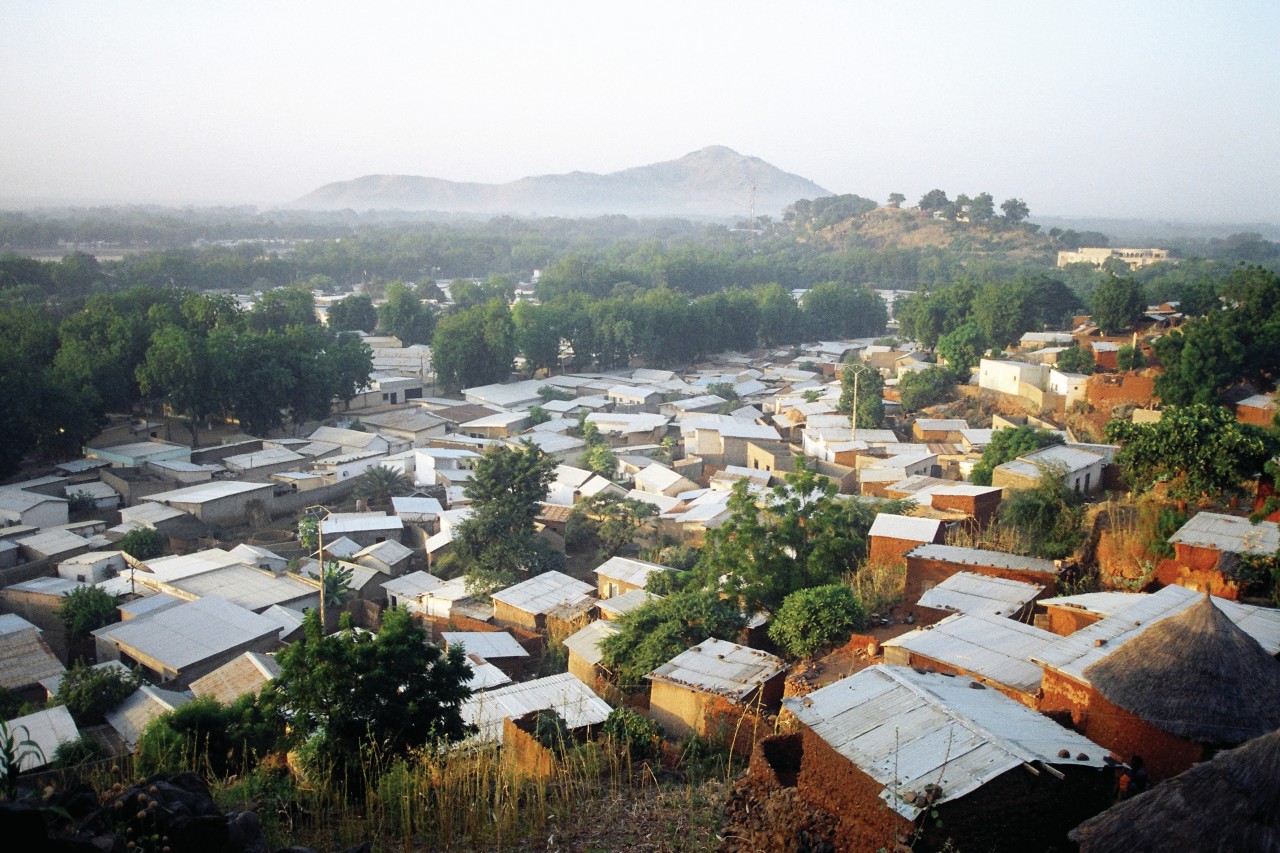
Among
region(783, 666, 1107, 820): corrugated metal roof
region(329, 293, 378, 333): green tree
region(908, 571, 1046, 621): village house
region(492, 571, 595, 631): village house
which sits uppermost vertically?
region(783, 666, 1107, 820): corrugated metal roof

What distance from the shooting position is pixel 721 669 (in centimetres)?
798

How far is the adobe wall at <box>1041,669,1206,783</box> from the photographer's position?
536 cm

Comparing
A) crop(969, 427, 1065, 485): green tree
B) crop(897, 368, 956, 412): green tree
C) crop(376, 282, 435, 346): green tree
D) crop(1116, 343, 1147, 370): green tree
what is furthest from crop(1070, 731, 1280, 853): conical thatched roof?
crop(376, 282, 435, 346): green tree

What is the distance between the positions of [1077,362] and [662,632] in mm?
17449

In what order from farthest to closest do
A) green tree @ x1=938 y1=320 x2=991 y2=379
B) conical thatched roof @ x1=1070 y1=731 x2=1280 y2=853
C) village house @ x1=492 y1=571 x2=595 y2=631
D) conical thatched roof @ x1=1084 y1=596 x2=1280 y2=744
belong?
green tree @ x1=938 y1=320 x2=991 y2=379 < village house @ x1=492 y1=571 x2=595 y2=631 < conical thatched roof @ x1=1084 y1=596 x2=1280 y2=744 < conical thatched roof @ x1=1070 y1=731 x2=1280 y2=853

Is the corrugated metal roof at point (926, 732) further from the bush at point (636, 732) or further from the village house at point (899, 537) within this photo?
the village house at point (899, 537)

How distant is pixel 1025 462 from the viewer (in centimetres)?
1441

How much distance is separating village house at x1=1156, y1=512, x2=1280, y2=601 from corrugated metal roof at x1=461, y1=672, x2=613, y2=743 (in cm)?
557

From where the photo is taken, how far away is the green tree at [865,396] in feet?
84.2

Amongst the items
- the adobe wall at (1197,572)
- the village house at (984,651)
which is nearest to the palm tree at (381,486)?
the village house at (984,651)

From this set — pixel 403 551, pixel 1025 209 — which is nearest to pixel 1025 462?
pixel 403 551

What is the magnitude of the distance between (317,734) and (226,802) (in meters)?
1.69

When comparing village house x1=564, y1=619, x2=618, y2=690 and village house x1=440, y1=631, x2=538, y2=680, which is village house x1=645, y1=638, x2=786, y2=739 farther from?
village house x1=440, y1=631, x2=538, y2=680

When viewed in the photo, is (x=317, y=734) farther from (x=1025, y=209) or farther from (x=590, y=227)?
(x=590, y=227)
